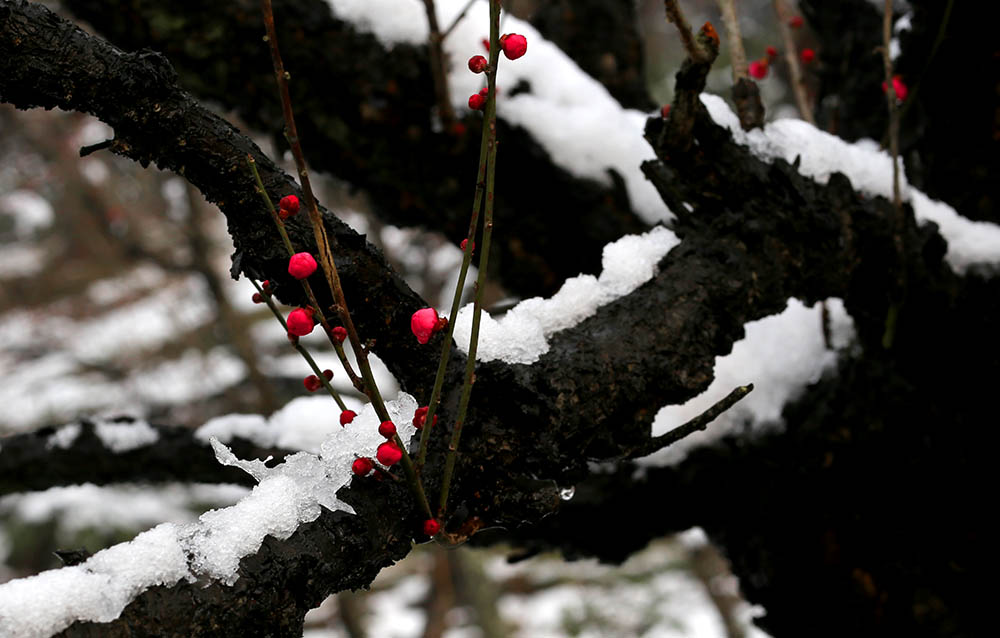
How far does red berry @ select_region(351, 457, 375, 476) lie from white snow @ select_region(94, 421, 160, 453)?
3.57 ft

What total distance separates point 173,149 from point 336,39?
3.40ft

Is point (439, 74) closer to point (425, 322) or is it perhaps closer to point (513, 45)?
point (513, 45)

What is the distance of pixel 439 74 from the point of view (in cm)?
185

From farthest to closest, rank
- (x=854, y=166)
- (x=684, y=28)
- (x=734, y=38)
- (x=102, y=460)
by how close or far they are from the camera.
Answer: (x=102, y=460)
(x=854, y=166)
(x=734, y=38)
(x=684, y=28)

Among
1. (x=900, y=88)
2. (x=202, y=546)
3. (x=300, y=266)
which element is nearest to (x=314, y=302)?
(x=300, y=266)

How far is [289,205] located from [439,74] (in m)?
1.01

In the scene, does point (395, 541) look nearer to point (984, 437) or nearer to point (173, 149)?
point (173, 149)

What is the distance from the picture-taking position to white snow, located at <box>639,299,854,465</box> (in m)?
1.86

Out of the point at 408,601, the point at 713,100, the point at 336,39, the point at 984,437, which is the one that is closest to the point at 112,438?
the point at 336,39

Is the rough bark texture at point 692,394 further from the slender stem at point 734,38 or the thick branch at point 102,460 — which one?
the thick branch at point 102,460

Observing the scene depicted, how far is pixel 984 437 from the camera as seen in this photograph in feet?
5.70

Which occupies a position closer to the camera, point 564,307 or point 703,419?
point 703,419

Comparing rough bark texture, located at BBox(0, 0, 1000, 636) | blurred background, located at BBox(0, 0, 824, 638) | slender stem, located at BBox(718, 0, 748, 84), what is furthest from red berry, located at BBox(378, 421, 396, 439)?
blurred background, located at BBox(0, 0, 824, 638)

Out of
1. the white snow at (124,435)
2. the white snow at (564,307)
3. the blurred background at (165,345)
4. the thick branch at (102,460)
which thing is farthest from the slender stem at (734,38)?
the blurred background at (165,345)
